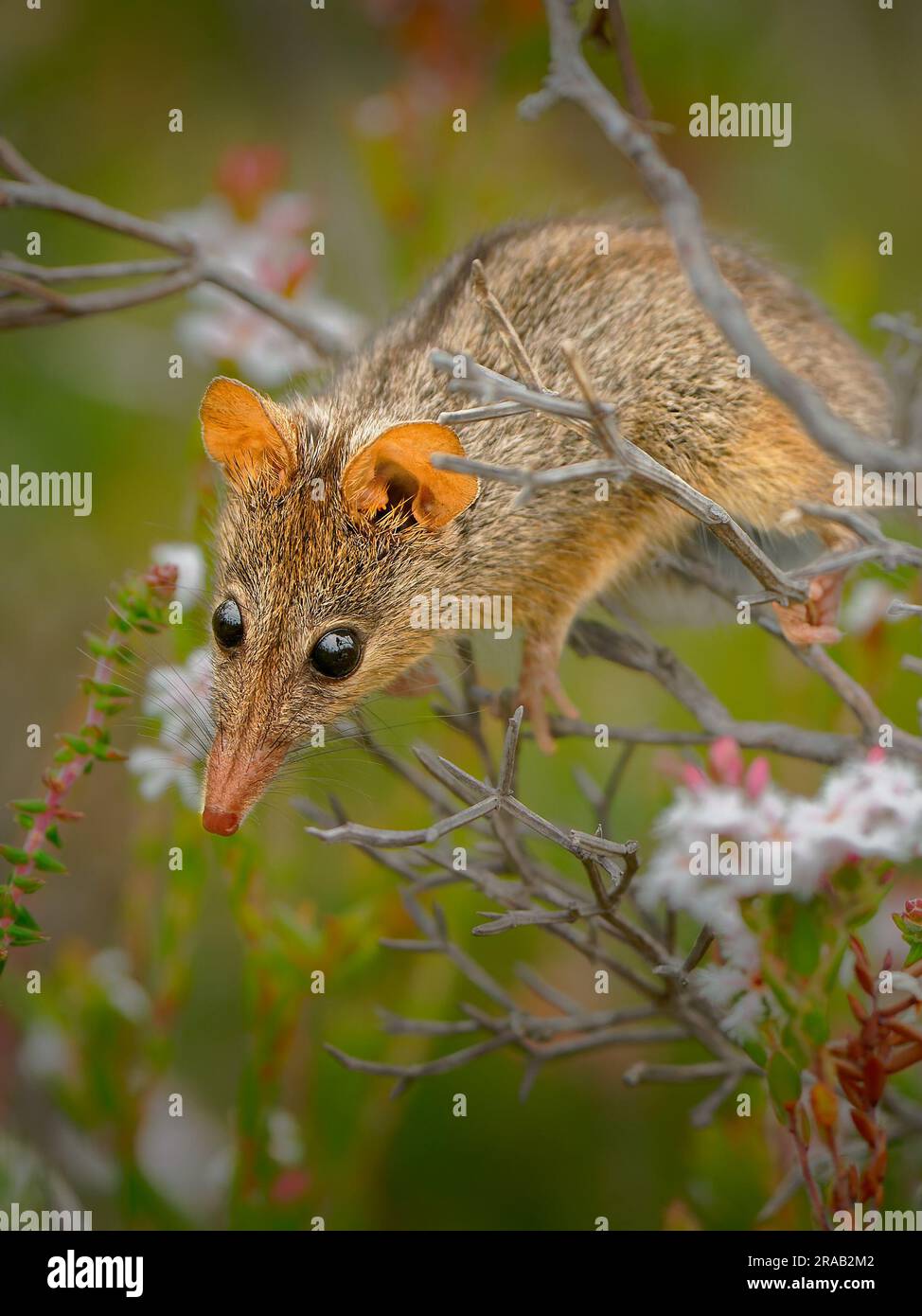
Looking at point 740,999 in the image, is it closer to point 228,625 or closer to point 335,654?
point 335,654

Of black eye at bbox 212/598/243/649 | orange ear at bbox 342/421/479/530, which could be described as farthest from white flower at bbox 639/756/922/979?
black eye at bbox 212/598/243/649

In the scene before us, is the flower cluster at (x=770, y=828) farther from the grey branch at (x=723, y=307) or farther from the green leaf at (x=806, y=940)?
the grey branch at (x=723, y=307)

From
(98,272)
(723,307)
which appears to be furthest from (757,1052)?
(98,272)

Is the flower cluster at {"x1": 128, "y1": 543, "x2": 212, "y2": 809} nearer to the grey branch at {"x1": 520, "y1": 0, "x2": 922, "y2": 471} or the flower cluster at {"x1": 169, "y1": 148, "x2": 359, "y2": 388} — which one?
the flower cluster at {"x1": 169, "y1": 148, "x2": 359, "y2": 388}

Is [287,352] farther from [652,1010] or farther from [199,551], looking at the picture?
[652,1010]

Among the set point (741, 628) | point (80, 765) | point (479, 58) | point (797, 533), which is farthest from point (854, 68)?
point (80, 765)

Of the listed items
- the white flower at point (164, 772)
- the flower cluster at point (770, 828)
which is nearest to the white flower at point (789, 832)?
the flower cluster at point (770, 828)
